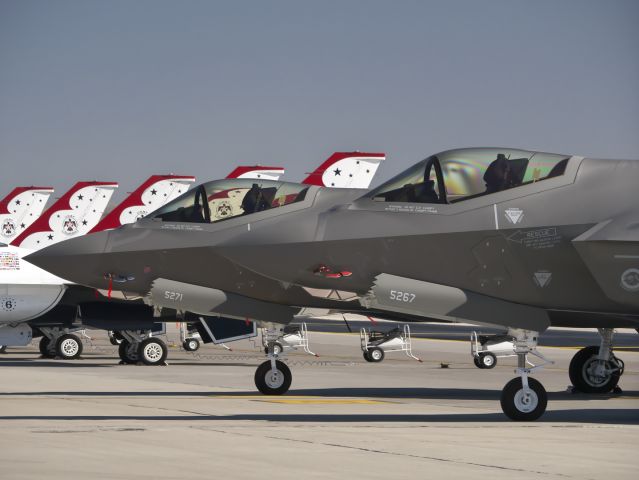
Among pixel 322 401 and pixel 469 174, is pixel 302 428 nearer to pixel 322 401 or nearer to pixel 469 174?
pixel 469 174

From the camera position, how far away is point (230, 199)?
20.3m

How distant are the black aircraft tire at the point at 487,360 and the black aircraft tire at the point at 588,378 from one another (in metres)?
8.46

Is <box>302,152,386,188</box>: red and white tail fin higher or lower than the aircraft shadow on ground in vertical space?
higher

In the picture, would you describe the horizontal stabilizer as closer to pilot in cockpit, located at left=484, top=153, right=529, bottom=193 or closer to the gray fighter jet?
the gray fighter jet

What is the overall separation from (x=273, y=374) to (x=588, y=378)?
5565 millimetres

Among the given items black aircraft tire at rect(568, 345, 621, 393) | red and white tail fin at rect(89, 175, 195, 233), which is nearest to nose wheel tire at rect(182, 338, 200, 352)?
red and white tail fin at rect(89, 175, 195, 233)

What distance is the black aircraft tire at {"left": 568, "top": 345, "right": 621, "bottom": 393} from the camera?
20.1m

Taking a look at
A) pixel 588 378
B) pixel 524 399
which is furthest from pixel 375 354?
pixel 524 399

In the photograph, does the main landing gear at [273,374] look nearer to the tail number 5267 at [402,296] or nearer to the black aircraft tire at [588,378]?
the tail number 5267 at [402,296]

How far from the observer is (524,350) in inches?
577

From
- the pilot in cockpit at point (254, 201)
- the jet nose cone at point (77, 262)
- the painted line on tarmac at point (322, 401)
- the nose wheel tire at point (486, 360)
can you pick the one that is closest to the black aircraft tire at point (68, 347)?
the nose wheel tire at point (486, 360)

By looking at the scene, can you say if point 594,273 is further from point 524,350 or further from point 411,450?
point 411,450

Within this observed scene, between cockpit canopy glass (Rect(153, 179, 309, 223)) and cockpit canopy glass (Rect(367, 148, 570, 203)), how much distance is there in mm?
4879

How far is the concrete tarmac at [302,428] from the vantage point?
974 cm
